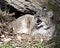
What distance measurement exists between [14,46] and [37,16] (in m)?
1.37

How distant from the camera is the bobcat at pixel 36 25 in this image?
263 inches

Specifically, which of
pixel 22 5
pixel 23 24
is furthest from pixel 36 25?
pixel 22 5

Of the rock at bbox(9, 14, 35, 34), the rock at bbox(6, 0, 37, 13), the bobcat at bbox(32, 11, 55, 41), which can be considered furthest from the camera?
the rock at bbox(6, 0, 37, 13)

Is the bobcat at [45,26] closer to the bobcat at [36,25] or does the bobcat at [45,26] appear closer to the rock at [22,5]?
the bobcat at [36,25]

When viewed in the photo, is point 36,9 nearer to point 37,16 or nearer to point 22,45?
point 37,16

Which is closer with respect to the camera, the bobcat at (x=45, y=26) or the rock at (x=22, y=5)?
the bobcat at (x=45, y=26)

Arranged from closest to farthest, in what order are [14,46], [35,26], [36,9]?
1. [14,46]
2. [35,26]
3. [36,9]

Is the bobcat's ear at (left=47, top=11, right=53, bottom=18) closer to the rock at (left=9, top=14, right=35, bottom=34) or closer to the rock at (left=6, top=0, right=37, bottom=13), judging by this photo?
the rock at (left=9, top=14, right=35, bottom=34)

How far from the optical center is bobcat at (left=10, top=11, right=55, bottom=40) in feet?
21.9

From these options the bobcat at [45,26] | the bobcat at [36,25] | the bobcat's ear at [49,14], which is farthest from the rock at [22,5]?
the bobcat's ear at [49,14]

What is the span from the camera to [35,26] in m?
6.95

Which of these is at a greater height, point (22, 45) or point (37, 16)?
point (37, 16)

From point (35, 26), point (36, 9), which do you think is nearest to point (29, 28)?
point (35, 26)

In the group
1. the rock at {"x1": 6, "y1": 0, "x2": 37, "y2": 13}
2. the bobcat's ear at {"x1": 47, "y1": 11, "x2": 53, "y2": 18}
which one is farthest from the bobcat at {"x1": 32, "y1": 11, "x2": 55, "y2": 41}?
the rock at {"x1": 6, "y1": 0, "x2": 37, "y2": 13}
